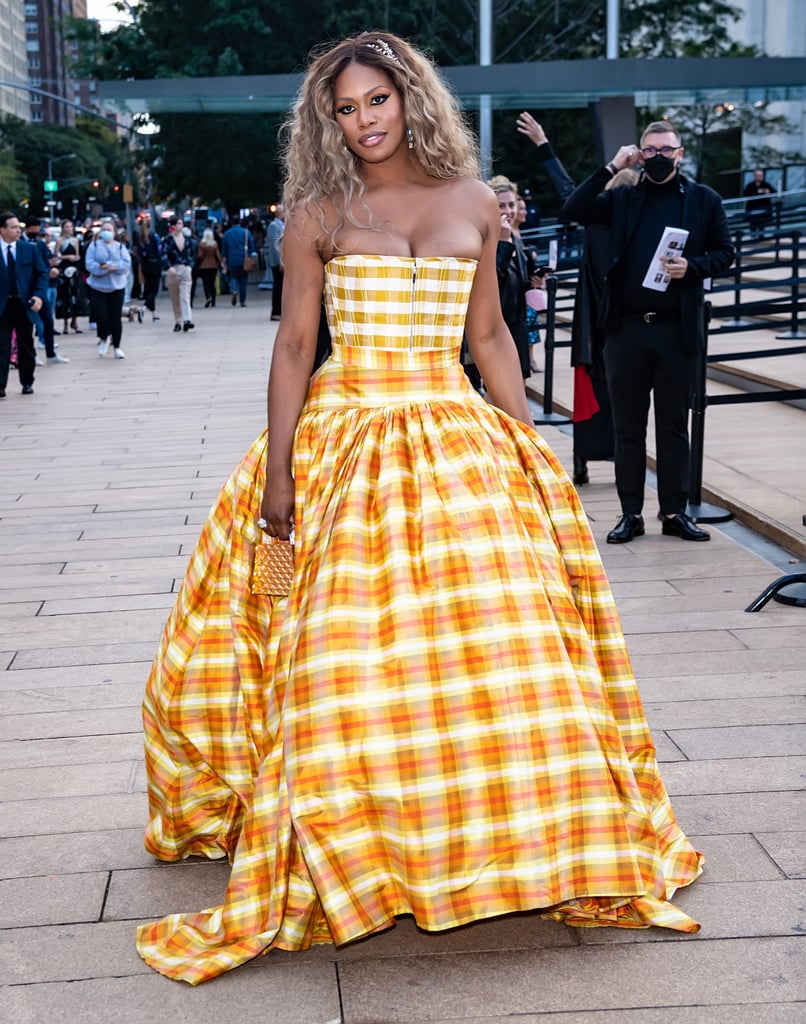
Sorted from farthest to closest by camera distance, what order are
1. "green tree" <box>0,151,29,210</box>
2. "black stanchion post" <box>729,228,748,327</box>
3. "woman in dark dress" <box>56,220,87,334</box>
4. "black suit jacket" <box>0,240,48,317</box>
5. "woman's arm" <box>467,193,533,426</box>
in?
"green tree" <box>0,151,29,210</box>, "woman in dark dress" <box>56,220,87,334</box>, "black suit jacket" <box>0,240,48,317</box>, "black stanchion post" <box>729,228,748,327</box>, "woman's arm" <box>467,193,533,426</box>

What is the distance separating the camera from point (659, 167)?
7059mm

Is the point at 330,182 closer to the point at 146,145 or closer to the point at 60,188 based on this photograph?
the point at 146,145

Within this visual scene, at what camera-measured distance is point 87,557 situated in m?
7.46

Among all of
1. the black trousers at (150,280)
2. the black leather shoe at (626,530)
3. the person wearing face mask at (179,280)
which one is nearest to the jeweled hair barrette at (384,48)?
the black leather shoe at (626,530)

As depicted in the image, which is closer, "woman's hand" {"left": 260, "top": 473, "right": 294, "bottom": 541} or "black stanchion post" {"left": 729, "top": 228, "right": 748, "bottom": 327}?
"woman's hand" {"left": 260, "top": 473, "right": 294, "bottom": 541}

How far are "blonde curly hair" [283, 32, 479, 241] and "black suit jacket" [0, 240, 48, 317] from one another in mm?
12196

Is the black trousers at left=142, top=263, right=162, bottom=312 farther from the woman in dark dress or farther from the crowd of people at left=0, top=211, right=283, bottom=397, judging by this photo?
the woman in dark dress

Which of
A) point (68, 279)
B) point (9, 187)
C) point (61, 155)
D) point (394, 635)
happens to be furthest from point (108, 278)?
point (61, 155)

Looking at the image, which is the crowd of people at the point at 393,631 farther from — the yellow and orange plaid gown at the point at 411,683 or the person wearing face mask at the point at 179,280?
the person wearing face mask at the point at 179,280

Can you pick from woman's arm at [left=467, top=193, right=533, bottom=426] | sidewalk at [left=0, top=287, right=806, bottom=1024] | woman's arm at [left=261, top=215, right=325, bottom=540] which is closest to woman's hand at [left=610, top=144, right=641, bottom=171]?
sidewalk at [left=0, top=287, right=806, bottom=1024]

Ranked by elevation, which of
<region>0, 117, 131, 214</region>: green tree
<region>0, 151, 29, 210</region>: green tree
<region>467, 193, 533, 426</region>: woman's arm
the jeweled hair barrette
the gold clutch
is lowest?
the gold clutch

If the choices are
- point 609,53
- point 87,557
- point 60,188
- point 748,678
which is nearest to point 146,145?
point 609,53

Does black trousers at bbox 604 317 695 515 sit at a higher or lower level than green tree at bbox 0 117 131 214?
lower

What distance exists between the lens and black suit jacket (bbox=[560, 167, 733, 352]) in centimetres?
708
